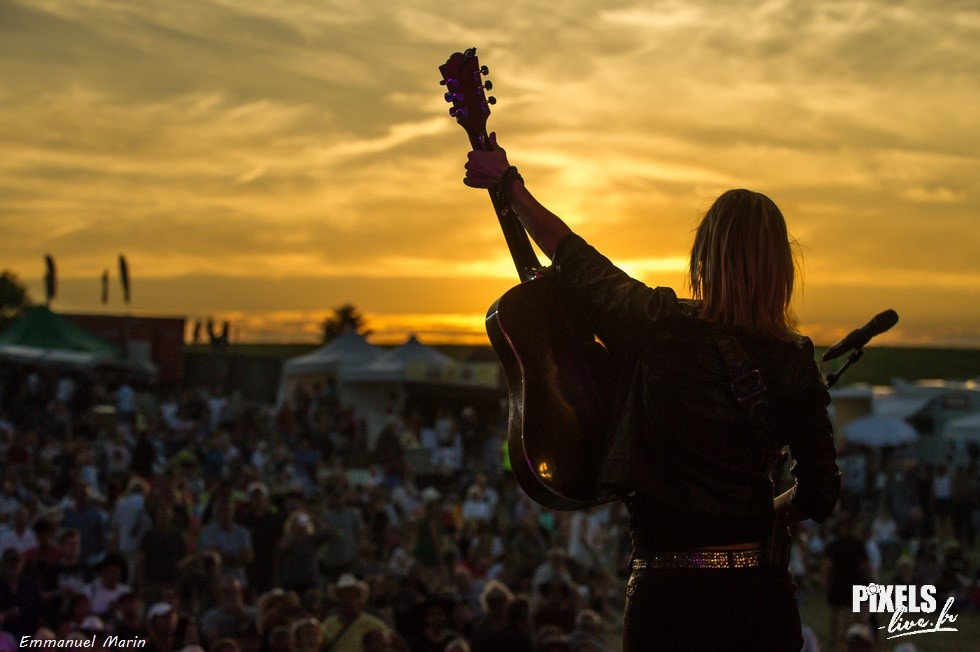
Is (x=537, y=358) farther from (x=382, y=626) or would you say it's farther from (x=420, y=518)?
(x=420, y=518)

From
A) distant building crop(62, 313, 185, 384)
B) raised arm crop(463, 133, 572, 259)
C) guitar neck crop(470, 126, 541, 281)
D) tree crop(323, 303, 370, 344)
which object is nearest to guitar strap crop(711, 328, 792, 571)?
raised arm crop(463, 133, 572, 259)

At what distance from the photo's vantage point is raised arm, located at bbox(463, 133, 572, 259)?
2.79 meters

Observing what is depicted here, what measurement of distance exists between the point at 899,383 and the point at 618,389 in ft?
103

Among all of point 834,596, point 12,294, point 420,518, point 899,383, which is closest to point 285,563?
point 420,518

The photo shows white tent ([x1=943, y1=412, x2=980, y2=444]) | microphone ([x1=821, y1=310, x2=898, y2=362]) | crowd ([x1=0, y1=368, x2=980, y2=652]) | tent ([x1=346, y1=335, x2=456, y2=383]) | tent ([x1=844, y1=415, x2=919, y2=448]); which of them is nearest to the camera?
microphone ([x1=821, y1=310, x2=898, y2=362])

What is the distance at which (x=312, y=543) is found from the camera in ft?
38.7

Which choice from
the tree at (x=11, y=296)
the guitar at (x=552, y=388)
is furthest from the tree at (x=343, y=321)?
the guitar at (x=552, y=388)

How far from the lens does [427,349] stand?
94.3ft

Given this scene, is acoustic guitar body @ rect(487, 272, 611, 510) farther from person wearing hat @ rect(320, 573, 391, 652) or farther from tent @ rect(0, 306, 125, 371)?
tent @ rect(0, 306, 125, 371)

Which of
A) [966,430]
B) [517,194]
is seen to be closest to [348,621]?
[517,194]

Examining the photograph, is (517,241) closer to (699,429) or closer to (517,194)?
(517,194)

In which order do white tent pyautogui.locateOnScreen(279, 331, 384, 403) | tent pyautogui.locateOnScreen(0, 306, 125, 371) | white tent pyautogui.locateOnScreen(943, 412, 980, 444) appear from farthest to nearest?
tent pyautogui.locateOnScreen(0, 306, 125, 371) → white tent pyautogui.locateOnScreen(279, 331, 384, 403) → white tent pyautogui.locateOnScreen(943, 412, 980, 444)

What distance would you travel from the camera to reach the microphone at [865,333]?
317 cm

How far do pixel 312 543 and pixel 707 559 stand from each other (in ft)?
31.3
